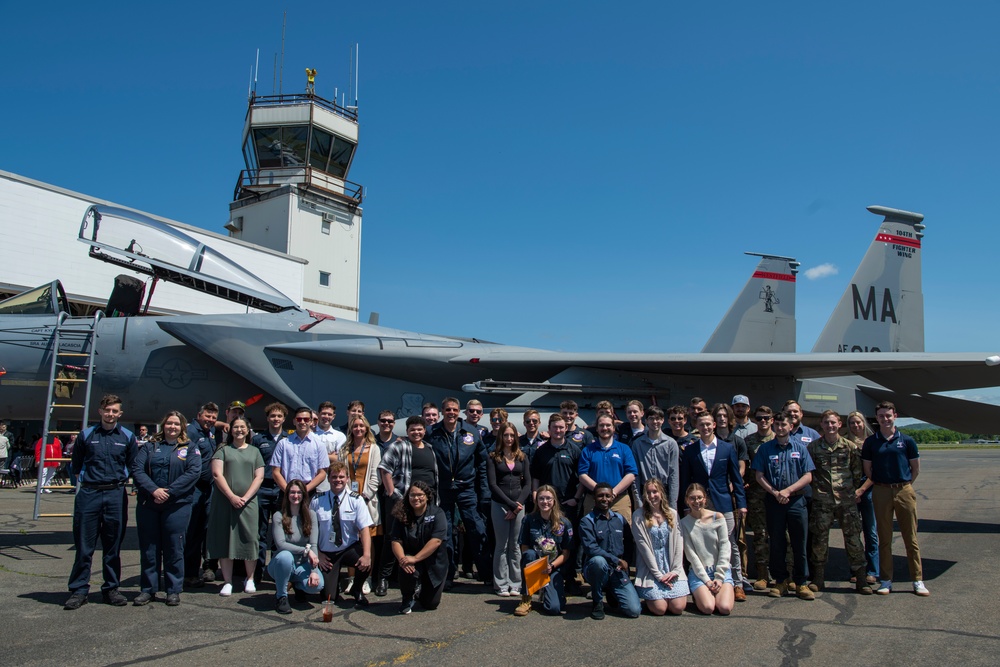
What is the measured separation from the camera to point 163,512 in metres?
5.13

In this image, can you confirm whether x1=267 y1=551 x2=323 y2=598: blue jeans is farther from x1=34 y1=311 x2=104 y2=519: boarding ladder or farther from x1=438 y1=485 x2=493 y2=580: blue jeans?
x1=34 y1=311 x2=104 y2=519: boarding ladder

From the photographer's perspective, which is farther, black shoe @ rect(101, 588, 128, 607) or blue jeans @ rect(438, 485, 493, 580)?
blue jeans @ rect(438, 485, 493, 580)

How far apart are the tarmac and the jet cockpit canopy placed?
166 inches

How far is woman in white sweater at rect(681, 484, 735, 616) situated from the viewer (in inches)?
192

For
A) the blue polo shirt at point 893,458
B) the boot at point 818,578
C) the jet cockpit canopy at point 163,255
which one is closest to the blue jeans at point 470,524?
the boot at point 818,578

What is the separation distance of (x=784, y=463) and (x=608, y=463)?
1456 mm

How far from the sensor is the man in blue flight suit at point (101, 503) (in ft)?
16.3

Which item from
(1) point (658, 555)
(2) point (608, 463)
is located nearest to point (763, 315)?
(2) point (608, 463)

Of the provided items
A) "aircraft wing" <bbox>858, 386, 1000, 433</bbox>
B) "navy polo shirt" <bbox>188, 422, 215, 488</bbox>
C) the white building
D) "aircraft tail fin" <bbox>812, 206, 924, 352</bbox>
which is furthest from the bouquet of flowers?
the white building

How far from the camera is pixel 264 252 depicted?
21.6 meters

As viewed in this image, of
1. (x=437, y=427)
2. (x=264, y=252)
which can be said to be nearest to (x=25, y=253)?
(x=264, y=252)

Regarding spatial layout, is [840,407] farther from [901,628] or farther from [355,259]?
[355,259]

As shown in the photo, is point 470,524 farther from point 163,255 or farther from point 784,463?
point 163,255

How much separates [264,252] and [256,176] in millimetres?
10823
